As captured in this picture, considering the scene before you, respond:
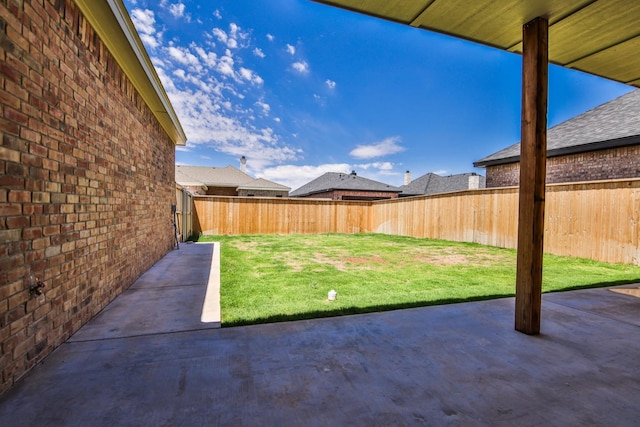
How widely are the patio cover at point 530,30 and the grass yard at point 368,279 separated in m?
1.19

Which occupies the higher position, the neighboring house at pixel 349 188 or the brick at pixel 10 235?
the neighboring house at pixel 349 188

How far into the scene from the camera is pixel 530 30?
247 cm

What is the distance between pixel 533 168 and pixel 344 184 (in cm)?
2128

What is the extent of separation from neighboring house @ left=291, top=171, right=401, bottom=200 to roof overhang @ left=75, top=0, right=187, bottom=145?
60.4 ft

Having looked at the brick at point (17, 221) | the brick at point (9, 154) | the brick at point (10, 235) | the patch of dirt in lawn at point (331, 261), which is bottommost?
the patch of dirt in lawn at point (331, 261)

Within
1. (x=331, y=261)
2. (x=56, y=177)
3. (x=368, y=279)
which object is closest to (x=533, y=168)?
(x=368, y=279)

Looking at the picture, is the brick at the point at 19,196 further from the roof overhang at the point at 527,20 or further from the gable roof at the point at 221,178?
the gable roof at the point at 221,178

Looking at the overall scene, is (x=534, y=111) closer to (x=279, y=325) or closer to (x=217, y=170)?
(x=279, y=325)

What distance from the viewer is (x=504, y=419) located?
1.43 meters

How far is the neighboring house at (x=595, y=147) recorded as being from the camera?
8.30m

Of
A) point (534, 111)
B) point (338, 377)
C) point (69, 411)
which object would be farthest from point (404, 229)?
point (69, 411)

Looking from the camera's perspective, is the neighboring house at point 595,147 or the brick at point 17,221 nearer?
the brick at point 17,221

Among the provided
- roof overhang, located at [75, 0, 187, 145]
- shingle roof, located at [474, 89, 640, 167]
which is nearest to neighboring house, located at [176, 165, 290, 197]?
roof overhang, located at [75, 0, 187, 145]

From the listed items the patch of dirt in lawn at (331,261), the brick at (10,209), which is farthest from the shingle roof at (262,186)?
the brick at (10,209)
